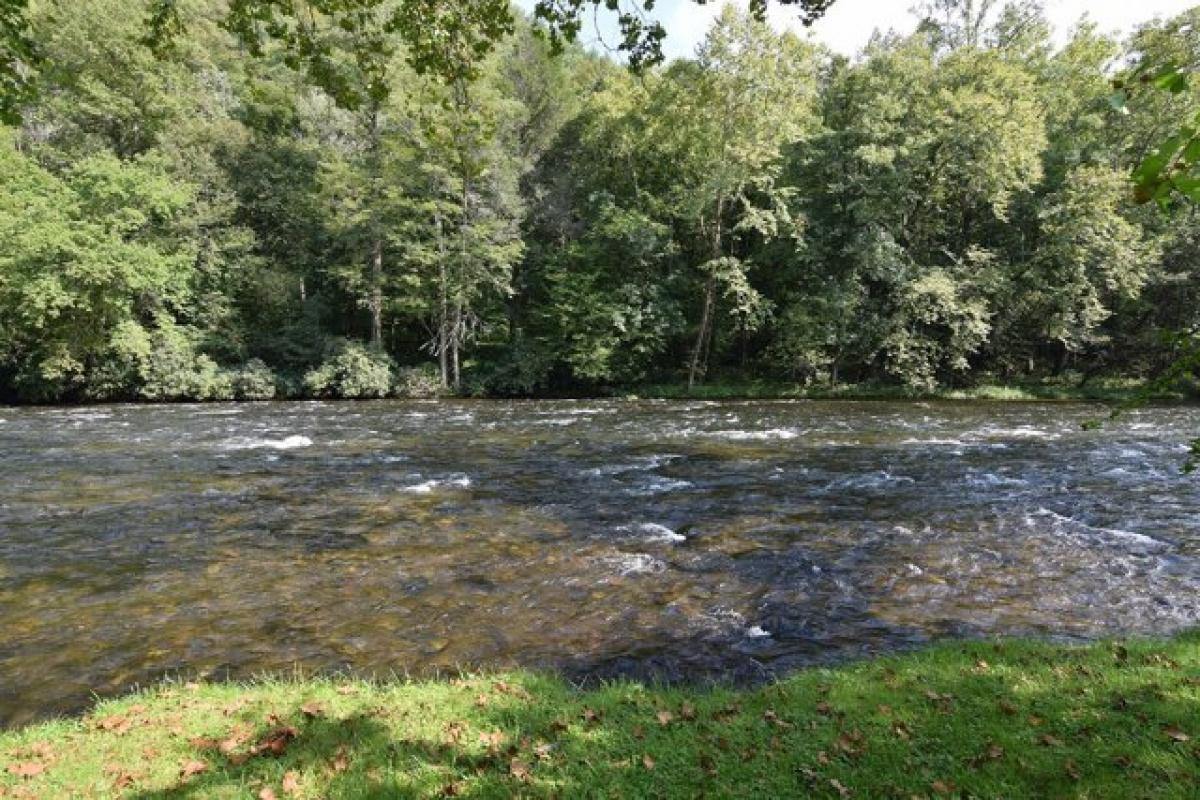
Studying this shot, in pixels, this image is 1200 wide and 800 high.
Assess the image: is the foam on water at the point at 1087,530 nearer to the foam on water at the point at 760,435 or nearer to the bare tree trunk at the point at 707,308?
the foam on water at the point at 760,435

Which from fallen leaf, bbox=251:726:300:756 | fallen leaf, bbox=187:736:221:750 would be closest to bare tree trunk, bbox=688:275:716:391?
fallen leaf, bbox=251:726:300:756

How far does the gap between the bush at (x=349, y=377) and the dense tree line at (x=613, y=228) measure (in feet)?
0.51

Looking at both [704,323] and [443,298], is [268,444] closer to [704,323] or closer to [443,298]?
[443,298]

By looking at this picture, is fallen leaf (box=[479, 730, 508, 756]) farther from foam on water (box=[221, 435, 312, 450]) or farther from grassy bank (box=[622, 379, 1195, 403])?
grassy bank (box=[622, 379, 1195, 403])

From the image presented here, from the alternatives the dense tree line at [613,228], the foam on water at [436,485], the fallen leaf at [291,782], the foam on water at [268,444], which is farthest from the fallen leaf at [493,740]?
the dense tree line at [613,228]

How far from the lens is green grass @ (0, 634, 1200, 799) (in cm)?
437

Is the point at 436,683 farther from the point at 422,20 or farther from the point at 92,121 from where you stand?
the point at 92,121

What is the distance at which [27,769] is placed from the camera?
460 cm

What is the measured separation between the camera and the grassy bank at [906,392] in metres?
29.8

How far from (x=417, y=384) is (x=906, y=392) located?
74.7ft

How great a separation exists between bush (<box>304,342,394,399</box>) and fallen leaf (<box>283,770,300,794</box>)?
2875cm

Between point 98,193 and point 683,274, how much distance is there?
87.9 ft

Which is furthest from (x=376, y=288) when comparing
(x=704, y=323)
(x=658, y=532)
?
(x=658, y=532)

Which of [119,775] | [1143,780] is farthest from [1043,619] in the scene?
[119,775]
